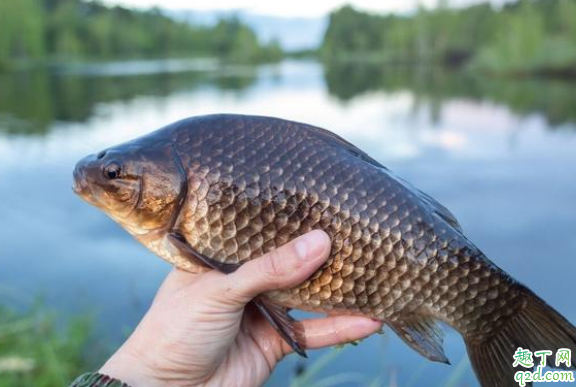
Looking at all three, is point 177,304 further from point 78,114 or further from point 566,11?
point 566,11

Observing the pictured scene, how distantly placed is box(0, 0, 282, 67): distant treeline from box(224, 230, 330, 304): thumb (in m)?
42.2

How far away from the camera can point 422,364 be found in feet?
15.4

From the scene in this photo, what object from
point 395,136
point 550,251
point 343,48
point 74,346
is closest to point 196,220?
point 74,346

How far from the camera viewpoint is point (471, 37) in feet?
166

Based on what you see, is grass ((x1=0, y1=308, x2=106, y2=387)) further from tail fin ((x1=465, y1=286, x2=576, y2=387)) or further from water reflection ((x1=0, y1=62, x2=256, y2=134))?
water reflection ((x1=0, y1=62, x2=256, y2=134))

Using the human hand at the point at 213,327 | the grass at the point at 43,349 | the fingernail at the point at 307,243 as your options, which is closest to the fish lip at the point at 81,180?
the human hand at the point at 213,327

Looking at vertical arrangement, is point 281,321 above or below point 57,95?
above

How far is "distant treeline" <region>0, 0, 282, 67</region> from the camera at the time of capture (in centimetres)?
4672

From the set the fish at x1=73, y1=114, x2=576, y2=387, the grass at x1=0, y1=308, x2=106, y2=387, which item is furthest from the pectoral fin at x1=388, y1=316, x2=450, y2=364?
the grass at x1=0, y1=308, x2=106, y2=387

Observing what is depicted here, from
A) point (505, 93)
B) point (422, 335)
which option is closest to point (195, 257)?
point (422, 335)

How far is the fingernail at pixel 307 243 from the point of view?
5.63ft

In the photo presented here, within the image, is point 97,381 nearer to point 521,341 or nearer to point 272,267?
point 272,267

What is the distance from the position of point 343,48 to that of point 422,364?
223ft

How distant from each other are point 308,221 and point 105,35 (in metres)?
60.2
